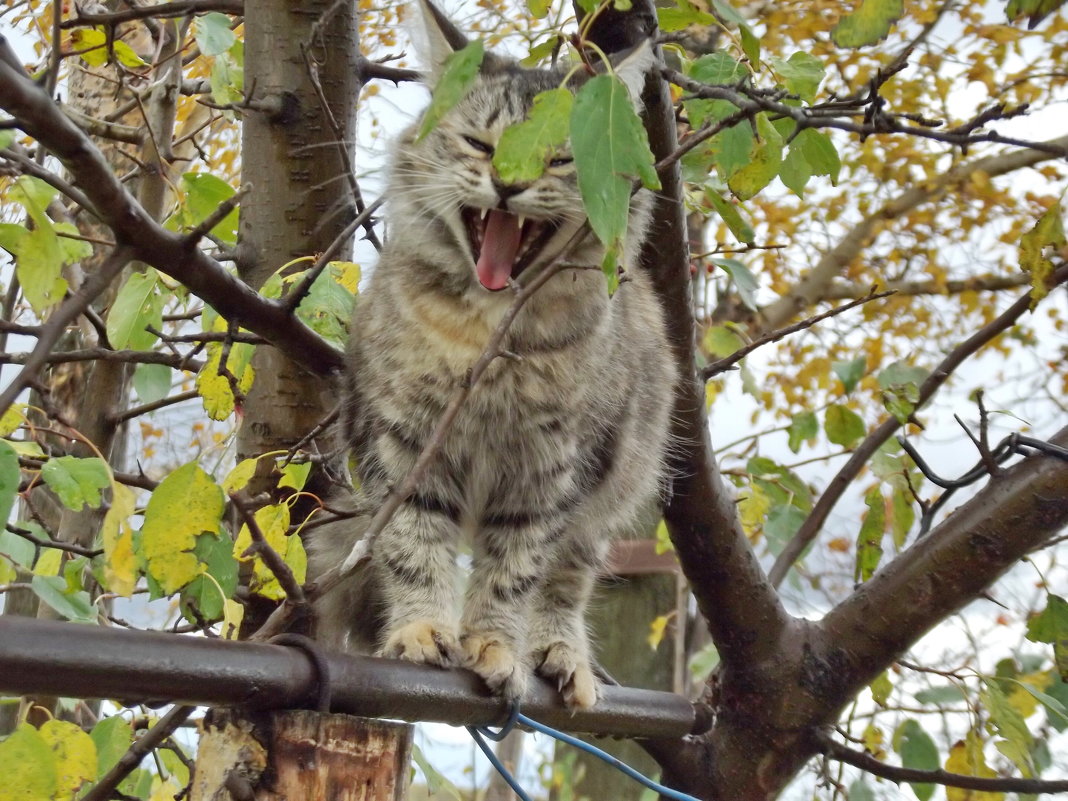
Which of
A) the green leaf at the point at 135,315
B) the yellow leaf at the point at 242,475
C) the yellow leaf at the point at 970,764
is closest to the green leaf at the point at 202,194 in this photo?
the green leaf at the point at 135,315

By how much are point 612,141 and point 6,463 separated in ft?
2.30

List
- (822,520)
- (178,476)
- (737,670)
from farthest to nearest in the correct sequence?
(822,520), (737,670), (178,476)

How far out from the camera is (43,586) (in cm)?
155

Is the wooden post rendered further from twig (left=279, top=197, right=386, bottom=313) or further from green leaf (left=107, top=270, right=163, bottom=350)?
green leaf (left=107, top=270, right=163, bottom=350)

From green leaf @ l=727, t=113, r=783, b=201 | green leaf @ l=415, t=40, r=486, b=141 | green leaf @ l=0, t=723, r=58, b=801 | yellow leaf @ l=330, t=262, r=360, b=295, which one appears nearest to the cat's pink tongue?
yellow leaf @ l=330, t=262, r=360, b=295

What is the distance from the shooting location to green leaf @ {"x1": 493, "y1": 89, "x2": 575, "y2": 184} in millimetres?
1031

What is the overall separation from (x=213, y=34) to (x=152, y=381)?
2.16ft

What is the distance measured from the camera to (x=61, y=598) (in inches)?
62.4

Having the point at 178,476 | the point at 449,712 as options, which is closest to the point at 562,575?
the point at 449,712

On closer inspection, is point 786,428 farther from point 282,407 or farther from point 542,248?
point 282,407

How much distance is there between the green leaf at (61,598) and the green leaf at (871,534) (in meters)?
1.48

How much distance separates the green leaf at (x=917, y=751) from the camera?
2.24m

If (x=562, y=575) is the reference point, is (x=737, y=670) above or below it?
below

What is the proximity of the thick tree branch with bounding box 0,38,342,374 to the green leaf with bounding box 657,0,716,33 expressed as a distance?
713 millimetres
